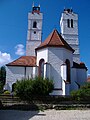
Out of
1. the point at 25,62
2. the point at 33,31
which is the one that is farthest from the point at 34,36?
the point at 25,62

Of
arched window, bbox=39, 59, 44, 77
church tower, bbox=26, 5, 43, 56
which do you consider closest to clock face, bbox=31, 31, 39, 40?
church tower, bbox=26, 5, 43, 56

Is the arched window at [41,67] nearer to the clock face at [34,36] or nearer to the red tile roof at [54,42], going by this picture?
the red tile roof at [54,42]

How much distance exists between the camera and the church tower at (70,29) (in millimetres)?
46406

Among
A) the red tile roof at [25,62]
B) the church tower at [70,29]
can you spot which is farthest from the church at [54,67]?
the church tower at [70,29]

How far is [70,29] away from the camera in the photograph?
158ft

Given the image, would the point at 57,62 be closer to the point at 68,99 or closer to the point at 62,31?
the point at 68,99

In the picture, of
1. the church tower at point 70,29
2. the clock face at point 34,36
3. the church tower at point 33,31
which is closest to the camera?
the church tower at point 70,29

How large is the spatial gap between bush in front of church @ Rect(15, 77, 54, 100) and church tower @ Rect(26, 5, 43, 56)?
22861mm

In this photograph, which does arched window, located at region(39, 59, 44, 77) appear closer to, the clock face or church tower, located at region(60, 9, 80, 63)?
church tower, located at region(60, 9, 80, 63)

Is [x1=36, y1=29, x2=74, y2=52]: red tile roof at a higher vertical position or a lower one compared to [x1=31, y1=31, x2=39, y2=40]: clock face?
lower

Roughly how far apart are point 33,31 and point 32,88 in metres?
28.3

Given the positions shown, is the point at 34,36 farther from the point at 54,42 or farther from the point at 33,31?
the point at 54,42

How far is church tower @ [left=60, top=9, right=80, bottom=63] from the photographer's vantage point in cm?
4641

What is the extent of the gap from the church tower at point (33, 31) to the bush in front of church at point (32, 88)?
2286 centimetres
